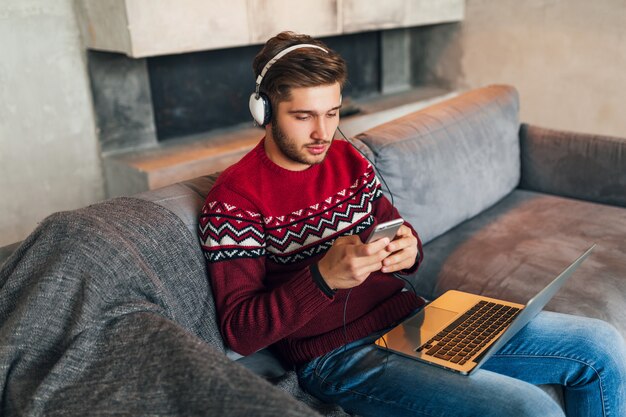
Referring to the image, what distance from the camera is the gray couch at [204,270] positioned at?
1.04 m

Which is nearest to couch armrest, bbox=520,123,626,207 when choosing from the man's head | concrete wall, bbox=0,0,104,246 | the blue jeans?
the blue jeans

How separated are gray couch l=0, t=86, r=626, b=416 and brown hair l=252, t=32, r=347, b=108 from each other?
32 cm

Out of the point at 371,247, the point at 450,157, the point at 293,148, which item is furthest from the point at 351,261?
the point at 450,157

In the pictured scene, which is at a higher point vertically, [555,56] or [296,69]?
[296,69]

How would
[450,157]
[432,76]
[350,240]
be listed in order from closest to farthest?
1. [350,240]
2. [450,157]
3. [432,76]

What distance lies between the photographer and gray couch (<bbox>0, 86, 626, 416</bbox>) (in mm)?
1045

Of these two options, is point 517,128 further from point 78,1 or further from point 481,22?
point 78,1

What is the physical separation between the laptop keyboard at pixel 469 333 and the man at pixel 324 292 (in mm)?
50

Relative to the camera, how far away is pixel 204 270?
141cm

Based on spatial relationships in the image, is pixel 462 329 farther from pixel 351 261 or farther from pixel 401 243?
pixel 351 261

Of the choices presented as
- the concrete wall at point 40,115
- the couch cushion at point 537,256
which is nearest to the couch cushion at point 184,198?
the couch cushion at point 537,256

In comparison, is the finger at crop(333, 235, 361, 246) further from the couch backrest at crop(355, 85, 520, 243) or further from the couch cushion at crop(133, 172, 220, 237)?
the couch backrest at crop(355, 85, 520, 243)

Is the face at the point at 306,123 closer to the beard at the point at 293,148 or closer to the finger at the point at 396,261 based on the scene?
the beard at the point at 293,148

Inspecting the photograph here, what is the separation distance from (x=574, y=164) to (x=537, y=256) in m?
0.64
